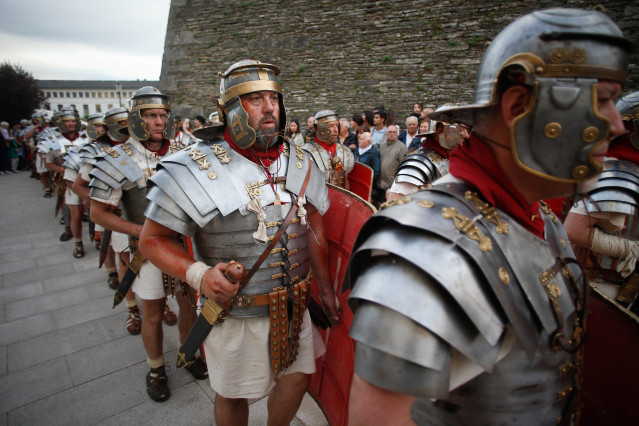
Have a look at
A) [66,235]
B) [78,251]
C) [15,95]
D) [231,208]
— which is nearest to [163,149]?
[231,208]

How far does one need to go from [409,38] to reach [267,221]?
12.5 metres

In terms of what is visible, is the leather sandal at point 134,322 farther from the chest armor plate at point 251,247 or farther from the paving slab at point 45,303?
the chest armor plate at point 251,247

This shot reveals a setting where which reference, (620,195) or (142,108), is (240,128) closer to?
(142,108)

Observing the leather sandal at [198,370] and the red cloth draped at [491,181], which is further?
the leather sandal at [198,370]

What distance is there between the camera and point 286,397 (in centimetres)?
215

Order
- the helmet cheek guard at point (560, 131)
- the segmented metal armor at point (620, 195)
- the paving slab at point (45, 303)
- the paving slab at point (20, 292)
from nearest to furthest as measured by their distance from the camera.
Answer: the helmet cheek guard at point (560, 131) < the segmented metal armor at point (620, 195) < the paving slab at point (45, 303) < the paving slab at point (20, 292)

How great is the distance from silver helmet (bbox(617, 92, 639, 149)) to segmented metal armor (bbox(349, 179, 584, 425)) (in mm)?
1981

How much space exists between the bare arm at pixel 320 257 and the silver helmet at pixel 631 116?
2.26 m

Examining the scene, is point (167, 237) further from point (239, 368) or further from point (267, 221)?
point (239, 368)

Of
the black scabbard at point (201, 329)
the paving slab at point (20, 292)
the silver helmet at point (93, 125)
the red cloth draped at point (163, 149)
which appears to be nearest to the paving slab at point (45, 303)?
the paving slab at point (20, 292)

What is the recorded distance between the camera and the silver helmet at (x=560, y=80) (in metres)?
0.89

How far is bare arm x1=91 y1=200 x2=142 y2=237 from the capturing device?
2914mm

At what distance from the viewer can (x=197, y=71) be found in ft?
54.1

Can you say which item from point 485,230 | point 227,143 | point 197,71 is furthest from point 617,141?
point 197,71
